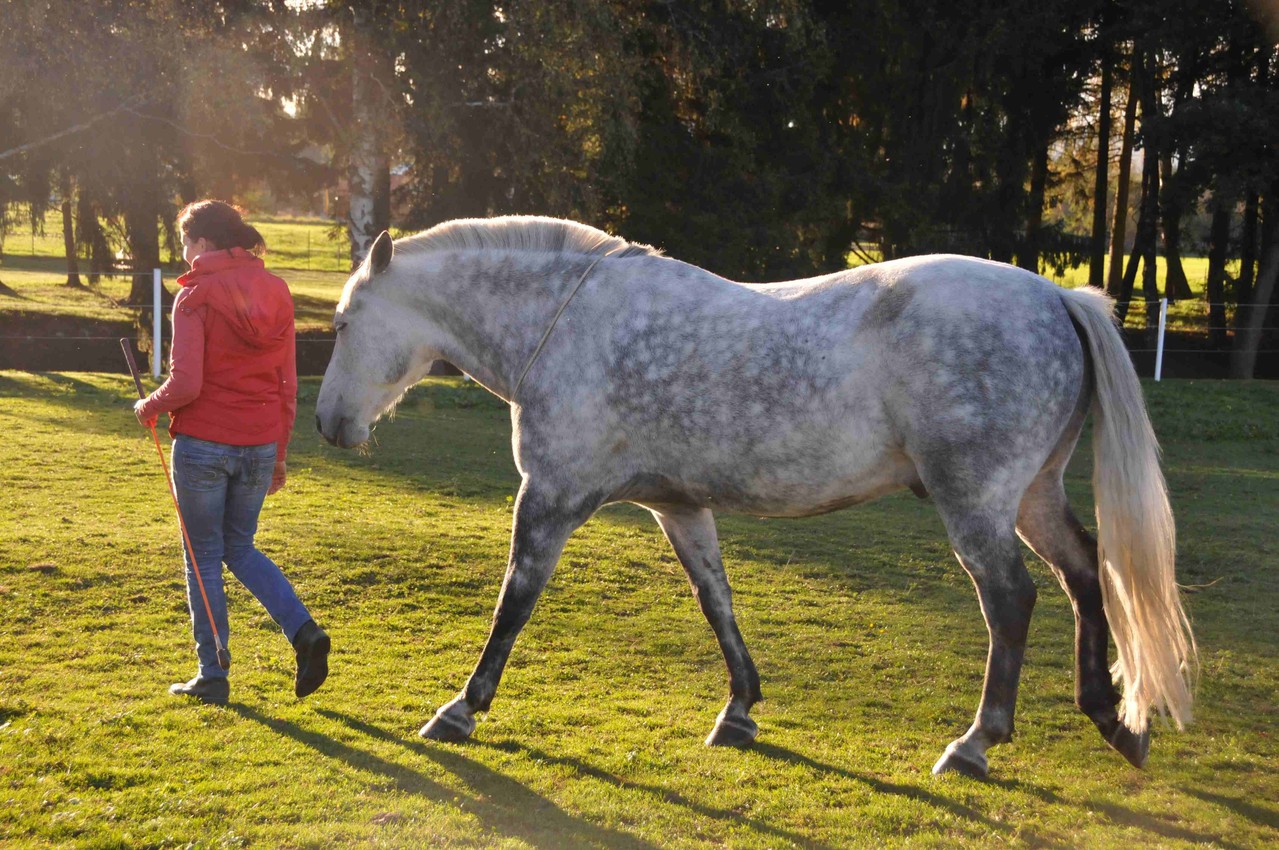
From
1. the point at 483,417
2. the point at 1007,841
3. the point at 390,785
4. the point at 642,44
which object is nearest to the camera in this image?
the point at 1007,841

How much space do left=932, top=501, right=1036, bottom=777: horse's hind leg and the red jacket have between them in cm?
281

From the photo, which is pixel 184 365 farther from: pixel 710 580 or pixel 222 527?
pixel 710 580

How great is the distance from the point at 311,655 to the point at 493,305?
1652mm

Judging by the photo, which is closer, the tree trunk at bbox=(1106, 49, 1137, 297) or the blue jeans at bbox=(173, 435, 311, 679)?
the blue jeans at bbox=(173, 435, 311, 679)

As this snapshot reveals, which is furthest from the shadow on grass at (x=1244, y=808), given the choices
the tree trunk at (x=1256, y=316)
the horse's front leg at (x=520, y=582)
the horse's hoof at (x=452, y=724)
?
the tree trunk at (x=1256, y=316)

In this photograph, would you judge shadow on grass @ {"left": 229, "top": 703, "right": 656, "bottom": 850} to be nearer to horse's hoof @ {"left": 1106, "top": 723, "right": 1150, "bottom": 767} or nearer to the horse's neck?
the horse's neck

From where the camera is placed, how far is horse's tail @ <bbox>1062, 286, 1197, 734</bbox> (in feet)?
14.3

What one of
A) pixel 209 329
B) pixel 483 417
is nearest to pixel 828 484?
pixel 209 329

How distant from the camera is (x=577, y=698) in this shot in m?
5.30

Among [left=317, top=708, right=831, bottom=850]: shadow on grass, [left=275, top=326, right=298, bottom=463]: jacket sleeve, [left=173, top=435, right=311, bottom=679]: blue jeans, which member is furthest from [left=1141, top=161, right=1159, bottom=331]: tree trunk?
[left=173, top=435, right=311, bottom=679]: blue jeans

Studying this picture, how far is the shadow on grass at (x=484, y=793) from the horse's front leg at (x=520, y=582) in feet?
0.51

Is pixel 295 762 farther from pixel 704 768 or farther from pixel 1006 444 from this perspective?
pixel 1006 444

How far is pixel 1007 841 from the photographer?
387 cm

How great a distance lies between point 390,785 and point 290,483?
627 centimetres
